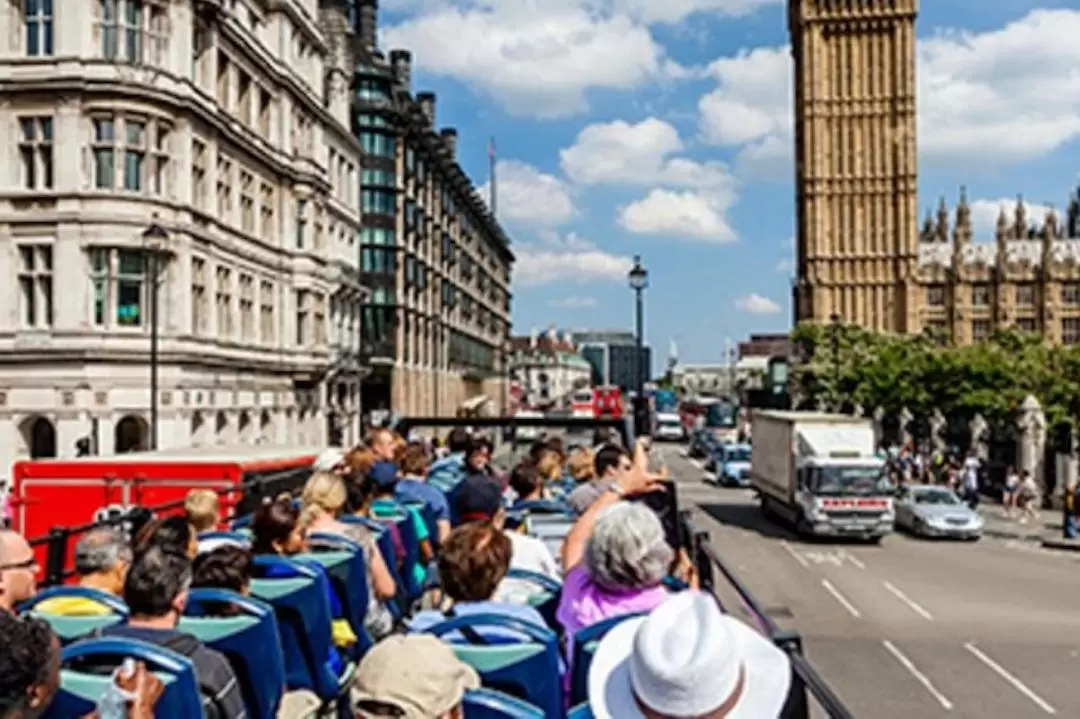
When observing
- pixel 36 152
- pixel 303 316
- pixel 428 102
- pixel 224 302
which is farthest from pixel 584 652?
pixel 428 102

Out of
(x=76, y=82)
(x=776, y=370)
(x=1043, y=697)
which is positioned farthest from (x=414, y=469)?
(x=776, y=370)

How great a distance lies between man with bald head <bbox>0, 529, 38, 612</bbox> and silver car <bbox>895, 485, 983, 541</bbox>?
96.4 ft

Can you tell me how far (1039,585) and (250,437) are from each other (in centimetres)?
2365

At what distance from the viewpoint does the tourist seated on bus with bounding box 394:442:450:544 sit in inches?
360

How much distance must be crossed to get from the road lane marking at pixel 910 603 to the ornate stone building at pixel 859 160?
9907 cm

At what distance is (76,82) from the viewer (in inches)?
1091

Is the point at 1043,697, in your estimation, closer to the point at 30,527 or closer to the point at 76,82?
the point at 30,527

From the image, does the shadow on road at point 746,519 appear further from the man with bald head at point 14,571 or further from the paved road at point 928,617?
the man with bald head at point 14,571

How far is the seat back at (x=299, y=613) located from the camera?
5648mm

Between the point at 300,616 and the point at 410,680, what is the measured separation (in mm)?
2583

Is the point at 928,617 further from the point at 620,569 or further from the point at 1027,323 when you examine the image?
the point at 1027,323

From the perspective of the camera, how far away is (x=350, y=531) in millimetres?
6797

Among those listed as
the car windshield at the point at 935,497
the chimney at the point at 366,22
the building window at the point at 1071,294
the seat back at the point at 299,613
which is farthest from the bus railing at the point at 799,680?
the building window at the point at 1071,294

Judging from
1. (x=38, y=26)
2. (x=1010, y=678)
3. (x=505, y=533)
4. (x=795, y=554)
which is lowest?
(x=795, y=554)
